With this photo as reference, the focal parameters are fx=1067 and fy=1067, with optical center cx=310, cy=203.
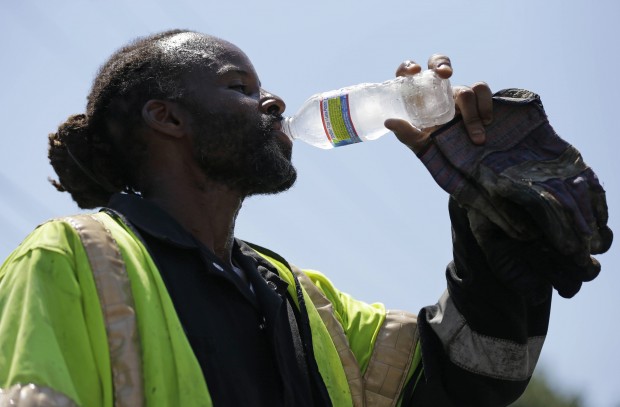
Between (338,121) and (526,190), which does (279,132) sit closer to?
(338,121)

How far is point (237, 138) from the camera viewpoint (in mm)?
Answer: 4012

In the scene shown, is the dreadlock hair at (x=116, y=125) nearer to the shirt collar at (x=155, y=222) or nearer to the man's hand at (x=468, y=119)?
the shirt collar at (x=155, y=222)

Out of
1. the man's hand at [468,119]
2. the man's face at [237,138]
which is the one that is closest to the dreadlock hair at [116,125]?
the man's face at [237,138]

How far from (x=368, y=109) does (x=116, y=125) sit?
1.08 m

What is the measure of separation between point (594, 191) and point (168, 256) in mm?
1400

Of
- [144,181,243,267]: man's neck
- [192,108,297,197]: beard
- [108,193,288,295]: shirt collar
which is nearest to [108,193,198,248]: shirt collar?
[108,193,288,295]: shirt collar

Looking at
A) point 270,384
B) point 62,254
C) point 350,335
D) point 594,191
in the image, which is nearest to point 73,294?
point 62,254

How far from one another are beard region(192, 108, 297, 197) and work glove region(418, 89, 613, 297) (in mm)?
605

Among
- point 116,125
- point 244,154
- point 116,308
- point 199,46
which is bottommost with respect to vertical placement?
point 116,308

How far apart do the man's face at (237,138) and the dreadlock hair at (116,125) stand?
0.40 feet

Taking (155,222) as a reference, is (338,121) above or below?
above

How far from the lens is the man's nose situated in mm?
4125

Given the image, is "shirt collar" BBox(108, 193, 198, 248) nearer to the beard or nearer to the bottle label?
the beard

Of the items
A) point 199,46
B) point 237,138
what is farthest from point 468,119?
point 199,46
